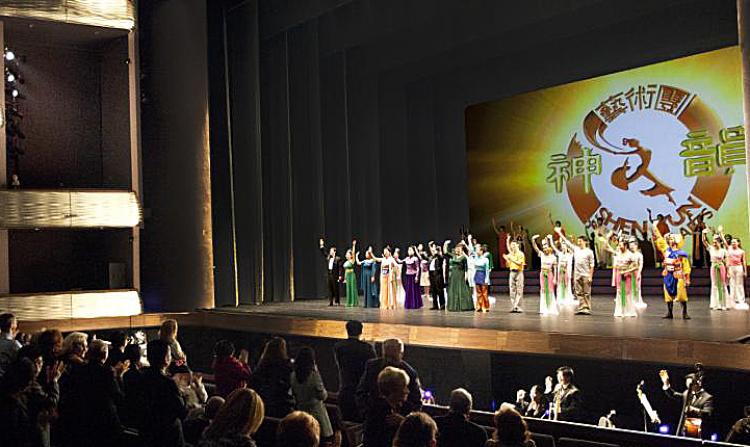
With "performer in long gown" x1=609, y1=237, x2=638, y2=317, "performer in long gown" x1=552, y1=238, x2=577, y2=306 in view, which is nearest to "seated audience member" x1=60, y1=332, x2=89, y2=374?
"performer in long gown" x1=609, y1=237, x2=638, y2=317

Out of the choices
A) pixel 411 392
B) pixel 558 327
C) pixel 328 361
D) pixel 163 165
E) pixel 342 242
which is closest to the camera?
pixel 411 392

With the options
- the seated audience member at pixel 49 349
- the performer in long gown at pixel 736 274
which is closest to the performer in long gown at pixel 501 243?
the performer in long gown at pixel 736 274

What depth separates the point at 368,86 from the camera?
835 inches

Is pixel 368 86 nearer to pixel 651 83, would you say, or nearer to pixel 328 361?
pixel 651 83

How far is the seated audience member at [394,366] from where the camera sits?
533cm

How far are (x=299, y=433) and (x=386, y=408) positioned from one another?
4.39 ft

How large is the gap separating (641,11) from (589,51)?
2.29 meters

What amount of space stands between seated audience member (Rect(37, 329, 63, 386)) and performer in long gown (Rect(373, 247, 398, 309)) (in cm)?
1056

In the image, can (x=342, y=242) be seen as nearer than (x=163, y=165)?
No

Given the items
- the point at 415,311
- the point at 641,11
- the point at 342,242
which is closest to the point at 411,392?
the point at 415,311

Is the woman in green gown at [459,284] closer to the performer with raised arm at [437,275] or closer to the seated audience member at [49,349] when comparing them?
the performer with raised arm at [437,275]

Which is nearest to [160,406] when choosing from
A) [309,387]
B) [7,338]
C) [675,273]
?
[309,387]

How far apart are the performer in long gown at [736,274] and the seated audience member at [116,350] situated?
9584 mm

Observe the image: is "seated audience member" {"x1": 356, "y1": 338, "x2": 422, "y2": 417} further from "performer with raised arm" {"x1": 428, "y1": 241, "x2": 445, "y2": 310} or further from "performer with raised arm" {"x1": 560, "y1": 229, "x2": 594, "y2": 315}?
"performer with raised arm" {"x1": 428, "y1": 241, "x2": 445, "y2": 310}
